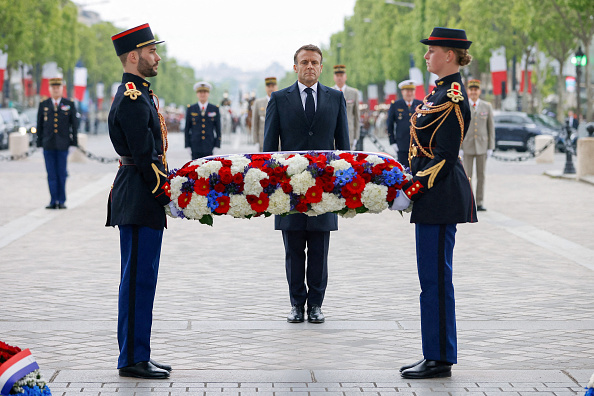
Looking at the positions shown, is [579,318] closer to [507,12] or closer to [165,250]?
[165,250]

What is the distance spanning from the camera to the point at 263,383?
5.61 metres

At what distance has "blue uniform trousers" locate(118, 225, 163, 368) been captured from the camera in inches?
230

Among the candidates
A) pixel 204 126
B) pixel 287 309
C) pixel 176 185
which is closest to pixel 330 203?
pixel 176 185

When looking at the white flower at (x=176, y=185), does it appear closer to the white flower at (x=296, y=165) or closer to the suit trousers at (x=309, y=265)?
the white flower at (x=296, y=165)

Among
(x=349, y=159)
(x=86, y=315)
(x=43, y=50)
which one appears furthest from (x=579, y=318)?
(x=43, y=50)

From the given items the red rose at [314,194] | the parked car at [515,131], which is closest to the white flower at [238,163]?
the red rose at [314,194]

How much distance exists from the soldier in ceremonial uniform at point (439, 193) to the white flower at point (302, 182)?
51 cm

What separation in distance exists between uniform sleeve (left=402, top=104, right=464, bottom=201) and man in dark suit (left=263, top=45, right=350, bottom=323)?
1.55 m

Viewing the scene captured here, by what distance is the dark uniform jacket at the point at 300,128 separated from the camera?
24.2 ft

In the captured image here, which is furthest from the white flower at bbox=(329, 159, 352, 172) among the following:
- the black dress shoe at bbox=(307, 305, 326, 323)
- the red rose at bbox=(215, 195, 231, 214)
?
the black dress shoe at bbox=(307, 305, 326, 323)

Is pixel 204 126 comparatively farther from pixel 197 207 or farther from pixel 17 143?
pixel 17 143

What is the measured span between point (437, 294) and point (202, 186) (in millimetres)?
1482

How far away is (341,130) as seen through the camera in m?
7.57

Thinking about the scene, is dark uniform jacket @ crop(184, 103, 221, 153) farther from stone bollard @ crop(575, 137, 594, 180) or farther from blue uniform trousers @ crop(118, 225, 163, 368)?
blue uniform trousers @ crop(118, 225, 163, 368)
